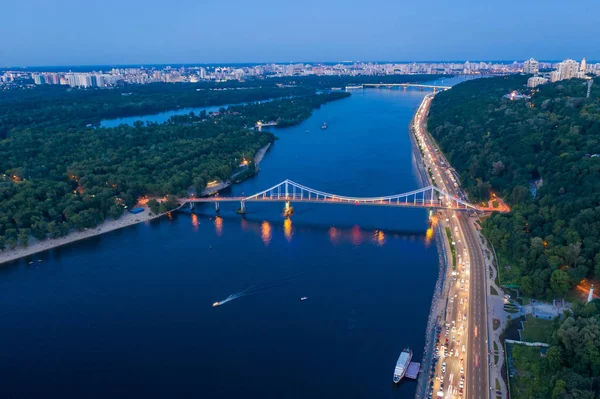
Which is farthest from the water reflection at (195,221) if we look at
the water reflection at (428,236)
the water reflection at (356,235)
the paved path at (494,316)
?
the paved path at (494,316)

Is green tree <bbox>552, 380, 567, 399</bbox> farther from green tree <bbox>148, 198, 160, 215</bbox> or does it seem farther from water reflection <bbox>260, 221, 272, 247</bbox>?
green tree <bbox>148, 198, 160, 215</bbox>

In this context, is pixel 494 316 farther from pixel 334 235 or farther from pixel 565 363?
pixel 334 235

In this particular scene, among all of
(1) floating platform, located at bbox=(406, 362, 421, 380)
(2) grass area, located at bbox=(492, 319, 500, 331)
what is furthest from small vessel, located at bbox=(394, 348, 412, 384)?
(2) grass area, located at bbox=(492, 319, 500, 331)

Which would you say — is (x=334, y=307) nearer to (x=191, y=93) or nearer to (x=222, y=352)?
(x=222, y=352)

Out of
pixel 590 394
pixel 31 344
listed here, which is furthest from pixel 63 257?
pixel 590 394

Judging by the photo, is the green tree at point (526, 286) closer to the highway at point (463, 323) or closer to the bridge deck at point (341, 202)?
the highway at point (463, 323)

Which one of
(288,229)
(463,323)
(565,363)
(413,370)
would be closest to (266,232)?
(288,229)
